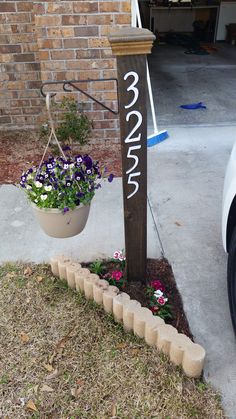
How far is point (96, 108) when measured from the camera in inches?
167

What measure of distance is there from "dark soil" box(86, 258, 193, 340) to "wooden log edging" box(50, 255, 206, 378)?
0.14 meters

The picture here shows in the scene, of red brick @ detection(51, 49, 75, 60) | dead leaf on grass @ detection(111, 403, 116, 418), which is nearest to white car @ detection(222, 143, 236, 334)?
dead leaf on grass @ detection(111, 403, 116, 418)

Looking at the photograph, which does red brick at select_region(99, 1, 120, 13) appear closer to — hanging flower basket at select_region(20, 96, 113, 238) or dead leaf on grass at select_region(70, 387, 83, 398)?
hanging flower basket at select_region(20, 96, 113, 238)

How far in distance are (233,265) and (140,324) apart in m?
0.55

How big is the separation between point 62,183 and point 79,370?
2.99 ft

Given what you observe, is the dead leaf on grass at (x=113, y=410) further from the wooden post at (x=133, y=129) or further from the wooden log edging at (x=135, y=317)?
the wooden post at (x=133, y=129)

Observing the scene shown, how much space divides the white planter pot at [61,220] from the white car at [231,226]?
2.37ft

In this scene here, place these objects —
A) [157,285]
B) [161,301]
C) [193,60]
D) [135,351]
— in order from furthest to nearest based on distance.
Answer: [193,60] < [157,285] < [161,301] < [135,351]

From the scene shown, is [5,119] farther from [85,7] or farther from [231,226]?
[231,226]

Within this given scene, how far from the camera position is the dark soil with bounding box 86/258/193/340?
82.4 inches

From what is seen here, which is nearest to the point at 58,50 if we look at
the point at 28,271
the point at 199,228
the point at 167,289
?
the point at 199,228

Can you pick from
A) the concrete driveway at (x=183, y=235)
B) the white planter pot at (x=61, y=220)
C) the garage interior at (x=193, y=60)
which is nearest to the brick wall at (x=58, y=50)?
the concrete driveway at (x=183, y=235)

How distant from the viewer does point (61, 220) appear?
6.46 feet

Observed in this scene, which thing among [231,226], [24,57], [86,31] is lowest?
[231,226]
